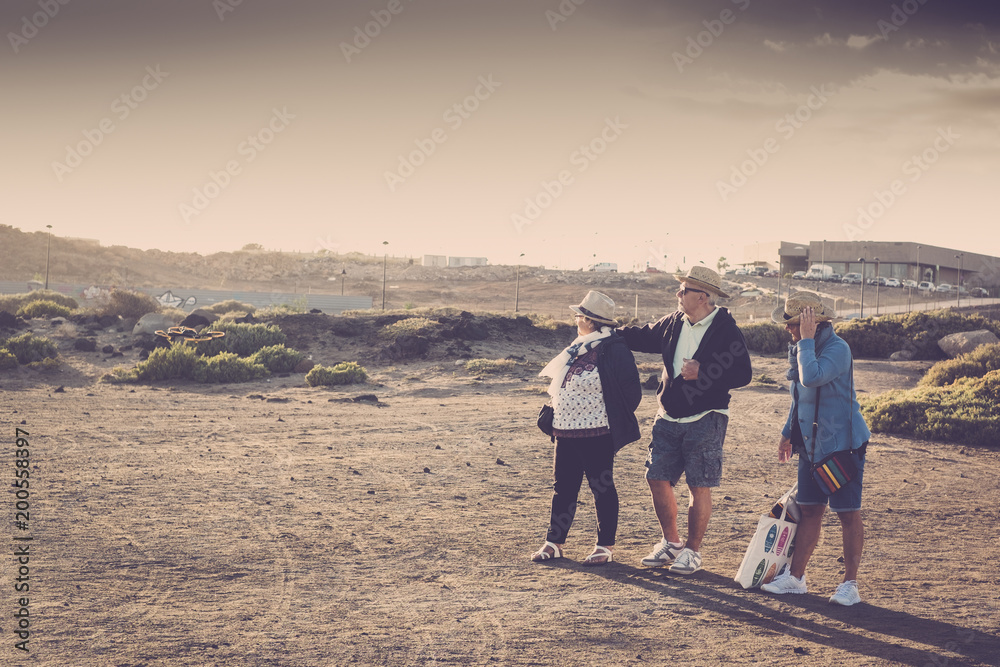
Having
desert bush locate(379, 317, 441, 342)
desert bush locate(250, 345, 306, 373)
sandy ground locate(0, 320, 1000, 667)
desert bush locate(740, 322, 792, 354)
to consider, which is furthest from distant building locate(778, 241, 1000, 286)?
sandy ground locate(0, 320, 1000, 667)

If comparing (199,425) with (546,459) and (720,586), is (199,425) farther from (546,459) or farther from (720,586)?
(720,586)

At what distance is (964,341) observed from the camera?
21234mm

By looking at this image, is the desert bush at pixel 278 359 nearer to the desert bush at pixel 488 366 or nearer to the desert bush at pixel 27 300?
the desert bush at pixel 488 366

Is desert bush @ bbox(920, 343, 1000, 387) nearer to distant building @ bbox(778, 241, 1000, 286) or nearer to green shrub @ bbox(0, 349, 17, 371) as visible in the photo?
green shrub @ bbox(0, 349, 17, 371)

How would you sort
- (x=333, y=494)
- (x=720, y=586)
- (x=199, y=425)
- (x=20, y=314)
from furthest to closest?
(x=20, y=314) → (x=199, y=425) → (x=333, y=494) → (x=720, y=586)

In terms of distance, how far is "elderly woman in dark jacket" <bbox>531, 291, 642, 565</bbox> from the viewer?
18.2 ft

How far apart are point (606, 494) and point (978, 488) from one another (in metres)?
5.29

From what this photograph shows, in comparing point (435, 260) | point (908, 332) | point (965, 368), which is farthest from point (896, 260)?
point (965, 368)

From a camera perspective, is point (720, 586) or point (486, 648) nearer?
point (486, 648)

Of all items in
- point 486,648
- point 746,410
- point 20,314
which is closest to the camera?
point 486,648

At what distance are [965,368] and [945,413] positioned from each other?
4374mm

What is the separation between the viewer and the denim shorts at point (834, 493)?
485 cm

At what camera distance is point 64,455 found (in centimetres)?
927

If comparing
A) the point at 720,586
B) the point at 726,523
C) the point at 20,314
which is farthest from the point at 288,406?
the point at 20,314
